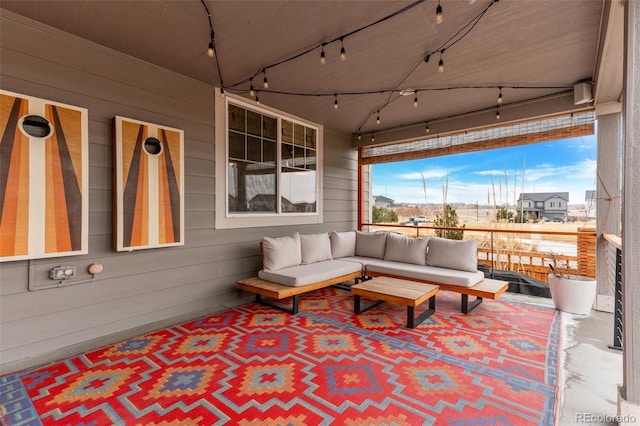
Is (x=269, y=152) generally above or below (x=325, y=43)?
below

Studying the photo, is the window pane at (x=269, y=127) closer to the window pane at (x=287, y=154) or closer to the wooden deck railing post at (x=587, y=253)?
the window pane at (x=287, y=154)

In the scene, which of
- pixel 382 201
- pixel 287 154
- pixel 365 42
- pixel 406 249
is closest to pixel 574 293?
pixel 406 249

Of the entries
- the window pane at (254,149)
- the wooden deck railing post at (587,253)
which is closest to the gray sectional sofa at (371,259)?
the window pane at (254,149)

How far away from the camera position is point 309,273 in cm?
381

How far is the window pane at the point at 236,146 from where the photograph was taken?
13.0 ft

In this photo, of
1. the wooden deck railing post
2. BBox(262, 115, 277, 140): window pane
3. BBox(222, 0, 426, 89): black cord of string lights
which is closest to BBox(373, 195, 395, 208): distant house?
BBox(262, 115, 277, 140): window pane

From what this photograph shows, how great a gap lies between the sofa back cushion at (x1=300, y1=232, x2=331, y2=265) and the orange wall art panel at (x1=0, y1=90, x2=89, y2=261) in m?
2.60

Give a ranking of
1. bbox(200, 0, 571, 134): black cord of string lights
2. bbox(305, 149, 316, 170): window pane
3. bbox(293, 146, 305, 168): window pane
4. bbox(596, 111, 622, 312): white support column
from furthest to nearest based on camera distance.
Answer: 1. bbox(305, 149, 316, 170): window pane
2. bbox(293, 146, 305, 168): window pane
3. bbox(596, 111, 622, 312): white support column
4. bbox(200, 0, 571, 134): black cord of string lights

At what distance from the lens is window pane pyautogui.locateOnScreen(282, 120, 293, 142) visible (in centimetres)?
472

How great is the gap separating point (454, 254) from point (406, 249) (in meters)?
0.70

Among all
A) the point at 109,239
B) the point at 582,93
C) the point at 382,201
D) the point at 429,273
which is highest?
the point at 582,93

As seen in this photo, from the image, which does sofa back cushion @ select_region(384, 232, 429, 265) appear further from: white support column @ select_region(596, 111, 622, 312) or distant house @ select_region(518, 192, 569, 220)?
distant house @ select_region(518, 192, 569, 220)

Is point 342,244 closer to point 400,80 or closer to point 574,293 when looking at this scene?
point 400,80

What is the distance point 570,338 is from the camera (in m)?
2.91
